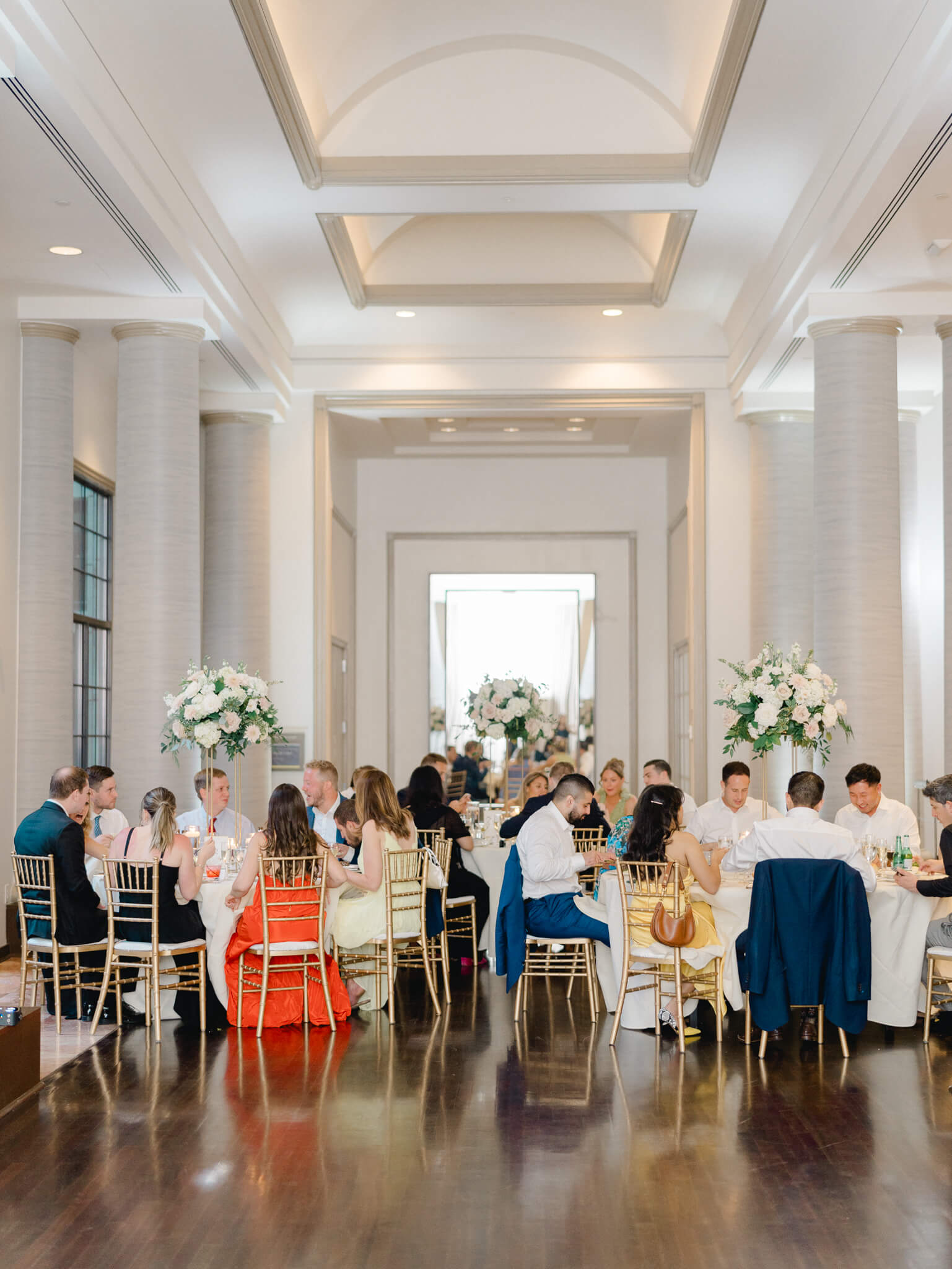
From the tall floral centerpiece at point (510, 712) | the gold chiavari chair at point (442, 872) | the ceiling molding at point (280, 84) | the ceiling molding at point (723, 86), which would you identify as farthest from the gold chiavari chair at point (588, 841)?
the ceiling molding at point (280, 84)

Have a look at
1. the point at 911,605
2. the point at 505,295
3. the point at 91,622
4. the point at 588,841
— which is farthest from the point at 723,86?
the point at 91,622

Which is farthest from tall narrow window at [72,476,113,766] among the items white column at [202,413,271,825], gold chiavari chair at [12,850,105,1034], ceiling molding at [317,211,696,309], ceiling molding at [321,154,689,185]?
ceiling molding at [321,154,689,185]

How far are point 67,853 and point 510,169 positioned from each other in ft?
17.3

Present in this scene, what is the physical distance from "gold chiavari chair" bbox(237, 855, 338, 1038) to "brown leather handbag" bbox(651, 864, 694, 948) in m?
1.84

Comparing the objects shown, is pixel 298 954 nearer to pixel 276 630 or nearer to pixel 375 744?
pixel 276 630

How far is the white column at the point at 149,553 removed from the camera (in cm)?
902

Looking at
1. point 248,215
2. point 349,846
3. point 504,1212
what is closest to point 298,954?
point 349,846

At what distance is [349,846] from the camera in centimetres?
798

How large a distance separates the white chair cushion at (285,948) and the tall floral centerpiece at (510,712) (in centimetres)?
447

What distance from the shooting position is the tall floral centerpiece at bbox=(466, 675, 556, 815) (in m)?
11.2

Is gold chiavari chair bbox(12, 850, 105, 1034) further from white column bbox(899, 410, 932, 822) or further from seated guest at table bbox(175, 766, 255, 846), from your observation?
white column bbox(899, 410, 932, 822)

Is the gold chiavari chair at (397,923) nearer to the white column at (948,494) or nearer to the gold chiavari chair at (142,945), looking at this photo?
the gold chiavari chair at (142,945)

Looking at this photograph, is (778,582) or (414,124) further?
(778,582)

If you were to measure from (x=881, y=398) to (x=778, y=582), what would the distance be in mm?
2861
